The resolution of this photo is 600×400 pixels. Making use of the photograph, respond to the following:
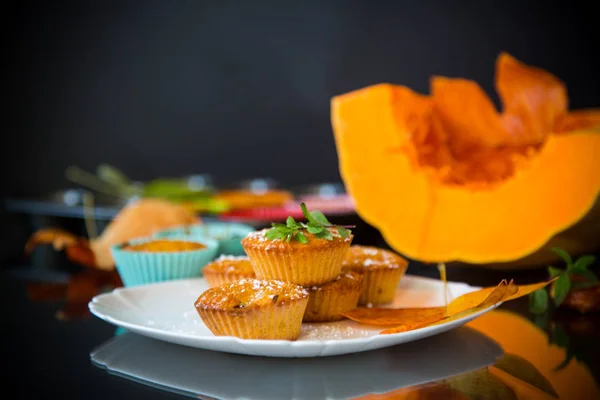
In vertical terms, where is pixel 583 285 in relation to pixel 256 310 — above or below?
below

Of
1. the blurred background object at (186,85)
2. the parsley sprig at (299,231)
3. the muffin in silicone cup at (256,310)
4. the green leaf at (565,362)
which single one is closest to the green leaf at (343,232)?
the parsley sprig at (299,231)

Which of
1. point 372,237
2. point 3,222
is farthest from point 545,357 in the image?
point 3,222

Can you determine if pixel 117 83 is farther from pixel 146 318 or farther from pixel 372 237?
Result: pixel 146 318

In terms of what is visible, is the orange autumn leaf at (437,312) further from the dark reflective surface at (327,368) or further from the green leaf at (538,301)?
the green leaf at (538,301)

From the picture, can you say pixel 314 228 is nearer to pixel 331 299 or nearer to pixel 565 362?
pixel 331 299

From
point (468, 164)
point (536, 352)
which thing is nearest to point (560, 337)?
point (536, 352)

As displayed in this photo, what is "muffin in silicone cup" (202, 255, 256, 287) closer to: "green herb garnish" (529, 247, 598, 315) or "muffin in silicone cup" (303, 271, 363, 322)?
"muffin in silicone cup" (303, 271, 363, 322)
